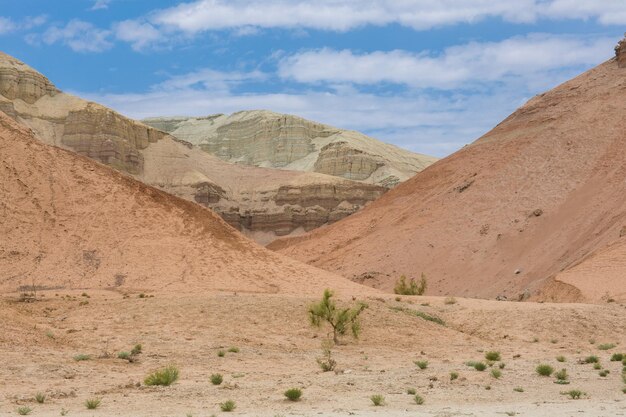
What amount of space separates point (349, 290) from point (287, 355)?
14.6m

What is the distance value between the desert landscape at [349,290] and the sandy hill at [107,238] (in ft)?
0.28

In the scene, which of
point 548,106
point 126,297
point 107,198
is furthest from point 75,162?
point 548,106

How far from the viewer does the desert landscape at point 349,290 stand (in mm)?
14086

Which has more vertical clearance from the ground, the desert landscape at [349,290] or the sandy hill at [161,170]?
the sandy hill at [161,170]

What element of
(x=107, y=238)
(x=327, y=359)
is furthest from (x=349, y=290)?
(x=327, y=359)

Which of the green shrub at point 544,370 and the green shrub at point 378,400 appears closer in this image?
the green shrub at point 378,400

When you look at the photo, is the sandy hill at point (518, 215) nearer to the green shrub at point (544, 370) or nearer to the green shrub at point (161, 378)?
the green shrub at point (544, 370)

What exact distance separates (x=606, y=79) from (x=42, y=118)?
228 ft

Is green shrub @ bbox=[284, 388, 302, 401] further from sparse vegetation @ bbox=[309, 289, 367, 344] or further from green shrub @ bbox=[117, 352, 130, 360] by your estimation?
sparse vegetation @ bbox=[309, 289, 367, 344]

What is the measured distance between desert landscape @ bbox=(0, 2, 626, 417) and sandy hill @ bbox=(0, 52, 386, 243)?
2802 centimetres

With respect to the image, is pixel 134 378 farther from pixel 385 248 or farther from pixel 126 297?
pixel 385 248

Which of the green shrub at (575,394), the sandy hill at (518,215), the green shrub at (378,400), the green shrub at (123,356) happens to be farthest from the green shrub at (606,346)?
the green shrub at (123,356)

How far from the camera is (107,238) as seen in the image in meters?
33.3

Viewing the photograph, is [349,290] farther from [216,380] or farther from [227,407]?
[227,407]
